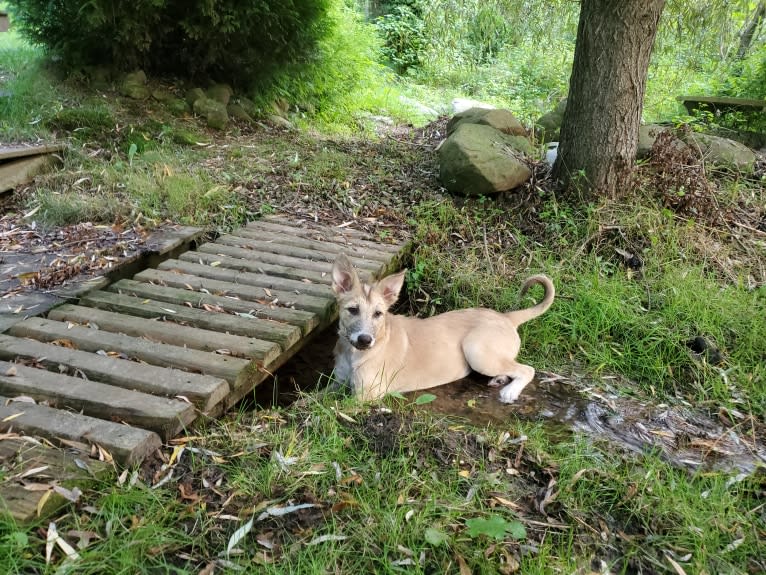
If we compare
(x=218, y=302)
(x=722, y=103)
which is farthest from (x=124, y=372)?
(x=722, y=103)

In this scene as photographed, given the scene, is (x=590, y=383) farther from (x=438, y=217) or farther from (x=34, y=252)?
(x=34, y=252)

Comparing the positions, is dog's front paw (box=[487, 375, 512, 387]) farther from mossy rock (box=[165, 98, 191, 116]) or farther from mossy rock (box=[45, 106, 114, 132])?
mossy rock (box=[165, 98, 191, 116])

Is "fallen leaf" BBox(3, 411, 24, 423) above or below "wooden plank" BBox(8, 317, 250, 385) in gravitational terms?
below

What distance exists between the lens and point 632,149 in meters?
5.90

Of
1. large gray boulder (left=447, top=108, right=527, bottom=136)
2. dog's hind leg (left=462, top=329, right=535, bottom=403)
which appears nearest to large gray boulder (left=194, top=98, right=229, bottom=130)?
large gray boulder (left=447, top=108, right=527, bottom=136)

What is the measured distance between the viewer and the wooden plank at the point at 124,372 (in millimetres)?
3141

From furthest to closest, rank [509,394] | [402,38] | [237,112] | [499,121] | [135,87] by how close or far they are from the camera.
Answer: [402,38] → [237,112] → [135,87] → [499,121] → [509,394]

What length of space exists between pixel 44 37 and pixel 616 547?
8.74 m

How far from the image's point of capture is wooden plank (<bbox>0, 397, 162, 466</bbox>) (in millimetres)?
2719

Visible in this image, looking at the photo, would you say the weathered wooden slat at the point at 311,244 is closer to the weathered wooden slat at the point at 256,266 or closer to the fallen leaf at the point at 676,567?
the weathered wooden slat at the point at 256,266

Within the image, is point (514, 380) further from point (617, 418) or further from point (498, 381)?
point (617, 418)

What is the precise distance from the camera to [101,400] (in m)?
2.99

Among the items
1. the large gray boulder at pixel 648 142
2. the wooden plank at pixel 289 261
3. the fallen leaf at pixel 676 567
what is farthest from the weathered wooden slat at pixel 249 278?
the large gray boulder at pixel 648 142

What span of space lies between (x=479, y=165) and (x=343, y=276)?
9.32 ft
